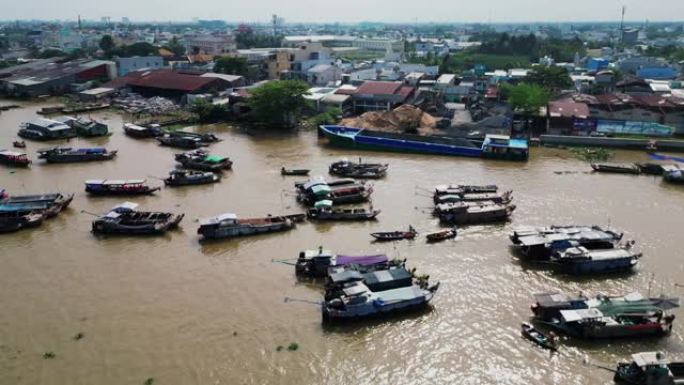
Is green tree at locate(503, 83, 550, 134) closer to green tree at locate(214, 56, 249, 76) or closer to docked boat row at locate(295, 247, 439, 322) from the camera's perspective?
docked boat row at locate(295, 247, 439, 322)

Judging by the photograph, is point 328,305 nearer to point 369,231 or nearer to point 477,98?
point 369,231

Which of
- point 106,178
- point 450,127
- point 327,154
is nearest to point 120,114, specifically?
point 106,178

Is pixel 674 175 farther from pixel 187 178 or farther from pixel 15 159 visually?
pixel 15 159

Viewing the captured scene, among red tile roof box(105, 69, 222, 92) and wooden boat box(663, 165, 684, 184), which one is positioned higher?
red tile roof box(105, 69, 222, 92)

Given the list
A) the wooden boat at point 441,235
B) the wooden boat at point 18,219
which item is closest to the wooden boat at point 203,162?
the wooden boat at point 18,219

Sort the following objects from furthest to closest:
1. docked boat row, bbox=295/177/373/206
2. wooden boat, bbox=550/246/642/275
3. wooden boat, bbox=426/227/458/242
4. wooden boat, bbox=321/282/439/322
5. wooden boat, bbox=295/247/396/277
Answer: docked boat row, bbox=295/177/373/206
wooden boat, bbox=426/227/458/242
wooden boat, bbox=550/246/642/275
wooden boat, bbox=295/247/396/277
wooden boat, bbox=321/282/439/322

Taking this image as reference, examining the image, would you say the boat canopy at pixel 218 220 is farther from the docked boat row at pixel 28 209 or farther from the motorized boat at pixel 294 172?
the motorized boat at pixel 294 172

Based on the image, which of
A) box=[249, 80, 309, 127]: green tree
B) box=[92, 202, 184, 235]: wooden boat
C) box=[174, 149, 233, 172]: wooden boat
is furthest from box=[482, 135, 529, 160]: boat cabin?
box=[92, 202, 184, 235]: wooden boat
